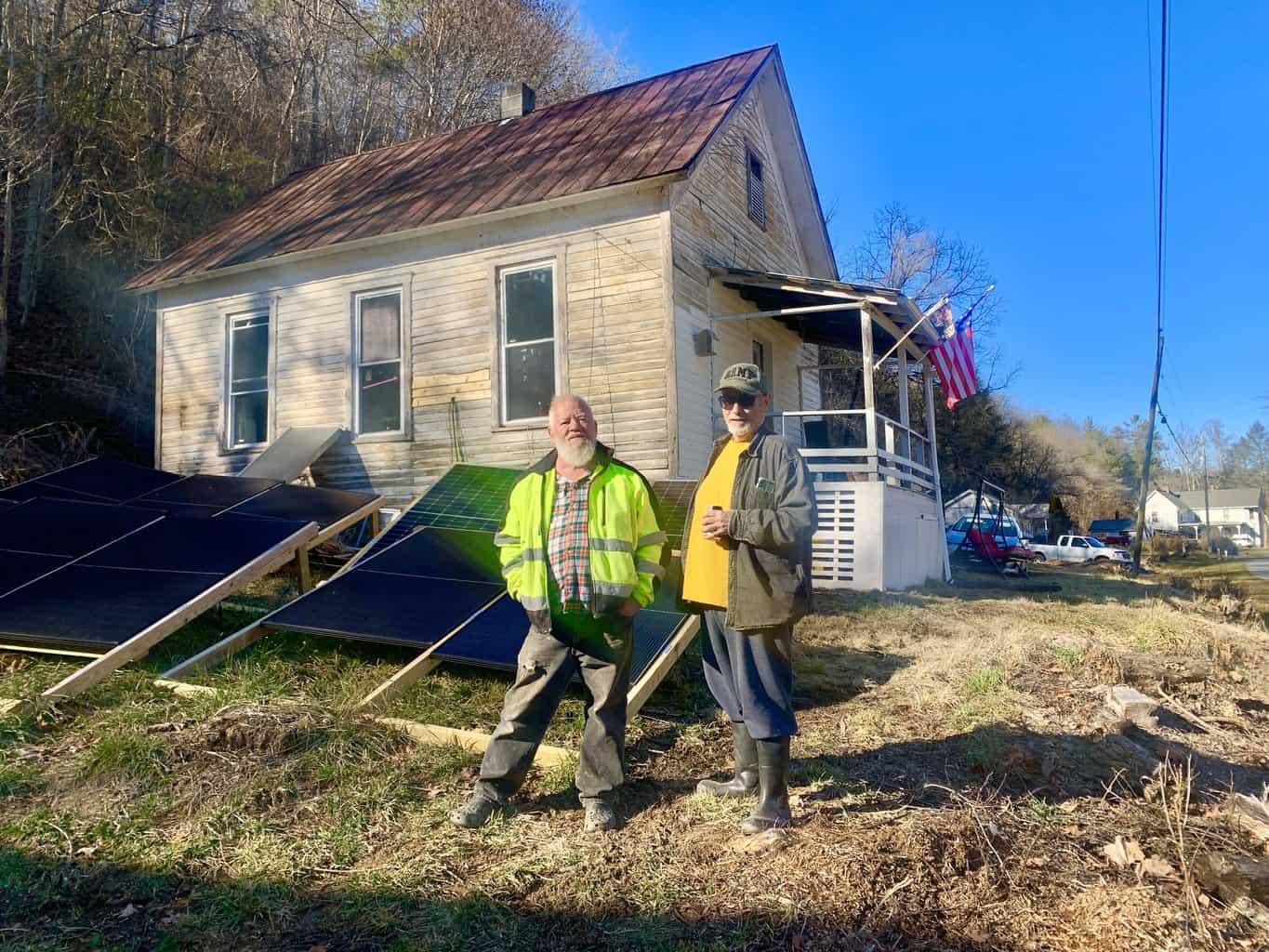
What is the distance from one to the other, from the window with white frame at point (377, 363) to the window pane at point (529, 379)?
1.78 metres

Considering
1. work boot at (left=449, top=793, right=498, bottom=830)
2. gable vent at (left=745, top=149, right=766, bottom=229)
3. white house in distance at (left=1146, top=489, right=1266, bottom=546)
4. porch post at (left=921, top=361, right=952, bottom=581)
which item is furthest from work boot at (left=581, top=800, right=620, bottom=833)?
white house in distance at (left=1146, top=489, right=1266, bottom=546)

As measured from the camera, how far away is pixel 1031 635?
24.9 feet

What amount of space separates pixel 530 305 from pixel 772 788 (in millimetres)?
8592

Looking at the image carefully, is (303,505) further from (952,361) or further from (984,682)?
(952,361)

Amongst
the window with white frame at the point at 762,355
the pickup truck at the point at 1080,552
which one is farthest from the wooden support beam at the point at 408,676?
the pickup truck at the point at 1080,552

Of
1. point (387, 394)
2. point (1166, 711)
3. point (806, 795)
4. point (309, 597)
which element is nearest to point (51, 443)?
point (387, 394)

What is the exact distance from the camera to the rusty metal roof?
412 inches

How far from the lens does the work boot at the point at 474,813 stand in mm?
3357

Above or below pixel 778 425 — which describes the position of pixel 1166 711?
below

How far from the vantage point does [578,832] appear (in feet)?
11.0

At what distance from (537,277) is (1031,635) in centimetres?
704

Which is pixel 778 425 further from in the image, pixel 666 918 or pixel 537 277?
pixel 666 918

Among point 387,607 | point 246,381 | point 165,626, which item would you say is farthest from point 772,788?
point 246,381

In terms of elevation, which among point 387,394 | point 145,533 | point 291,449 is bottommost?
point 145,533
